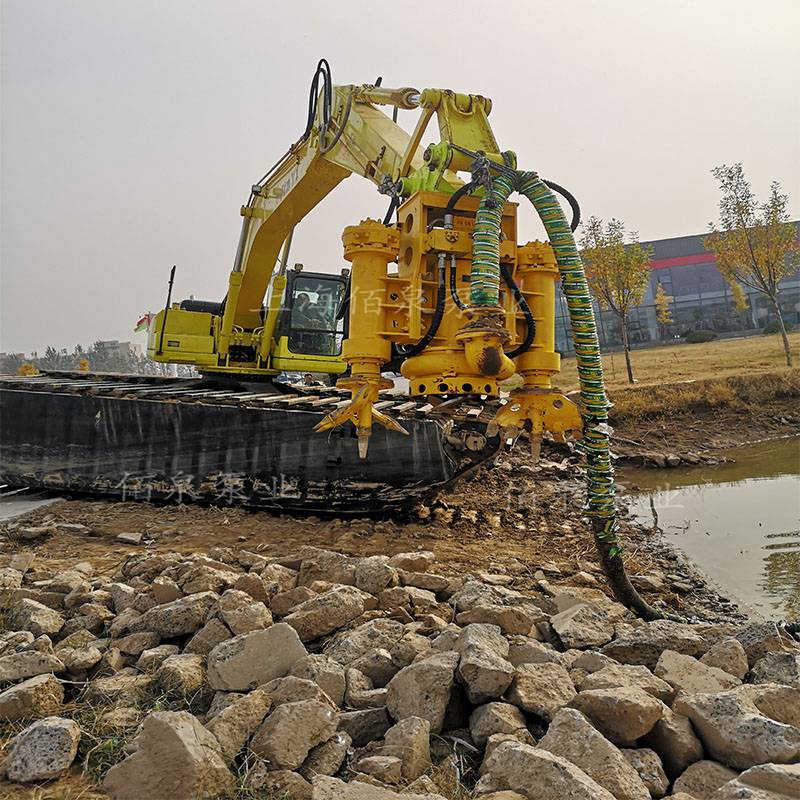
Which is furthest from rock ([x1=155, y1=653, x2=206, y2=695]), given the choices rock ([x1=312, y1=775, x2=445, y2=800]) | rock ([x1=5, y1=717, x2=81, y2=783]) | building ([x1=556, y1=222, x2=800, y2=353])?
building ([x1=556, y1=222, x2=800, y2=353])

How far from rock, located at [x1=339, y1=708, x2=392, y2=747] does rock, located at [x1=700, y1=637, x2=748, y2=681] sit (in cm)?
139

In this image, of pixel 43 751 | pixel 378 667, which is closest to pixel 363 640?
pixel 378 667

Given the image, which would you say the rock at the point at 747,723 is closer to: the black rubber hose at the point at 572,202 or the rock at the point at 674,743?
the rock at the point at 674,743

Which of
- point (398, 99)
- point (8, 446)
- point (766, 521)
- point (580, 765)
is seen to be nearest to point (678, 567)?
point (766, 521)

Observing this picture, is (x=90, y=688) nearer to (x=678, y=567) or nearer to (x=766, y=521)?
(x=678, y=567)

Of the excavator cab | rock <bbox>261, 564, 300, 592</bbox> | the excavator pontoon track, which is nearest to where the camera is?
rock <bbox>261, 564, 300, 592</bbox>

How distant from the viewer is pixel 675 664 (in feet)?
8.33

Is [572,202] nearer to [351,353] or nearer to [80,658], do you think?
[351,353]

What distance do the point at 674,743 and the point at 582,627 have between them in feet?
3.09

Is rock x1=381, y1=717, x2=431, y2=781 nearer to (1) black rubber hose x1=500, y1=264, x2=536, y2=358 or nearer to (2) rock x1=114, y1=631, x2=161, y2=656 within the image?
(2) rock x1=114, y1=631, x2=161, y2=656

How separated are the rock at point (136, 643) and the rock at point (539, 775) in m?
1.69

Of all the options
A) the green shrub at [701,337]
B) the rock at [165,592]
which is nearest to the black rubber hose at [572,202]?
the rock at [165,592]

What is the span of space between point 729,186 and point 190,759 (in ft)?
70.5

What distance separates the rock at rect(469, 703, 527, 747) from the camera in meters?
2.19
